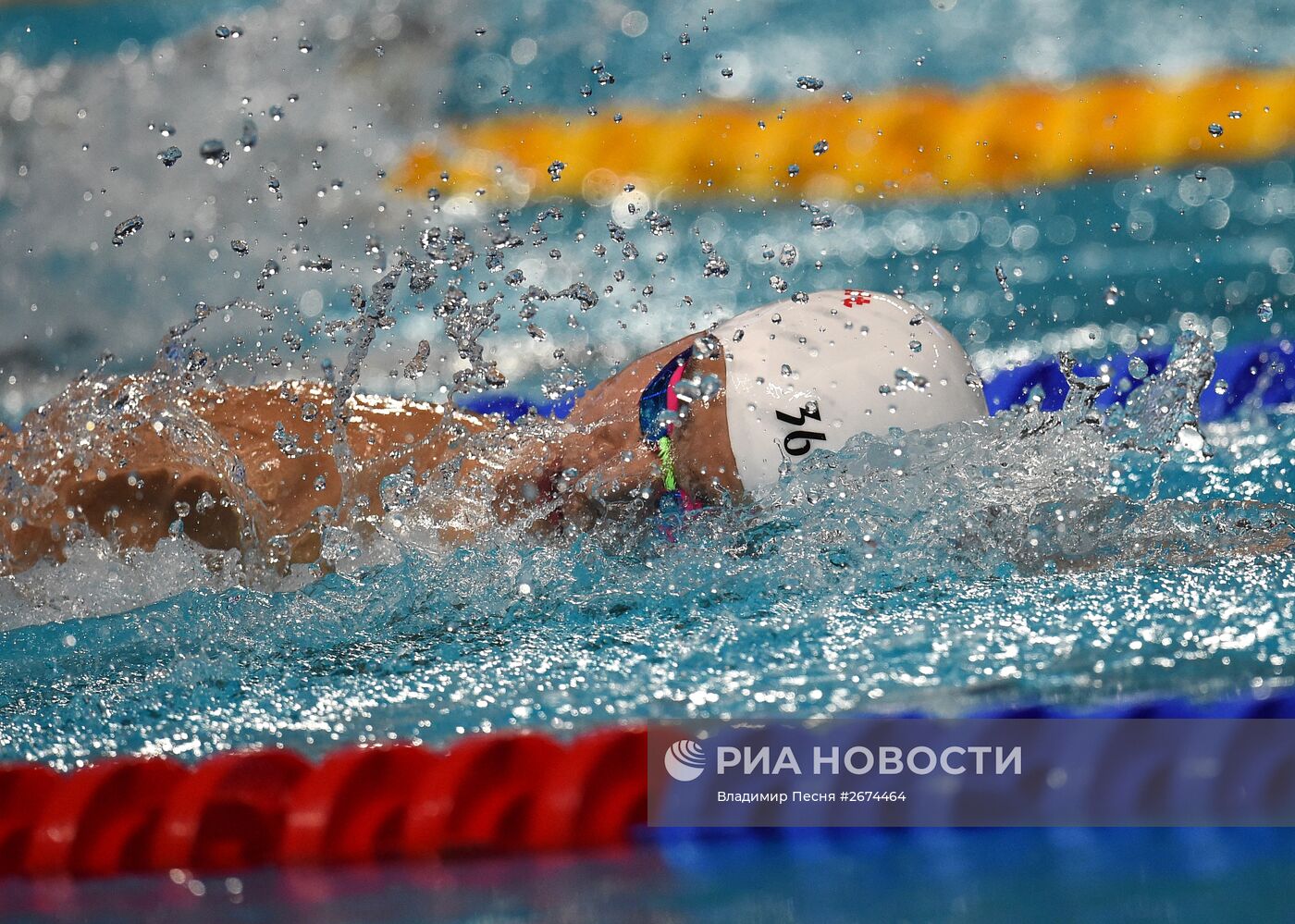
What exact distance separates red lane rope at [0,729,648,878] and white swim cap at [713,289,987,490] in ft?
1.63

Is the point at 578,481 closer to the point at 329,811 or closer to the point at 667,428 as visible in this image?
the point at 667,428

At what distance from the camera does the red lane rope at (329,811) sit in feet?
4.80

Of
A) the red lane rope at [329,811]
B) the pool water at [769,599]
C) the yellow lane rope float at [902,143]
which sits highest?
the yellow lane rope float at [902,143]

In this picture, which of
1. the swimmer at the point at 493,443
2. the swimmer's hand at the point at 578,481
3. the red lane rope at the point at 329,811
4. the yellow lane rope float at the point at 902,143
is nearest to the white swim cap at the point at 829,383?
the swimmer at the point at 493,443

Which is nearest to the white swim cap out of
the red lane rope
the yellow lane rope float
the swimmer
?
the swimmer

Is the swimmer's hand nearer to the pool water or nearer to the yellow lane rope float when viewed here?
the pool water

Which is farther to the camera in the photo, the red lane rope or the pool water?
the red lane rope

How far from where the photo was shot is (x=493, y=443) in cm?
205

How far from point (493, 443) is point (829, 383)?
50 centimetres

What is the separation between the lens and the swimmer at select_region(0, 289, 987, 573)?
1.88 metres

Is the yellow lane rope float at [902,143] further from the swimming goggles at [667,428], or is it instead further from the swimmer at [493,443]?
the swimming goggles at [667,428]

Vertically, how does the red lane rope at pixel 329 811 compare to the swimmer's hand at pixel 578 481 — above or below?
below

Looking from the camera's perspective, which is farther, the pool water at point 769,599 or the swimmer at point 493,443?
the swimmer at point 493,443

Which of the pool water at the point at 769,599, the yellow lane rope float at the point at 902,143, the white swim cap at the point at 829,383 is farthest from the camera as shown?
the yellow lane rope float at the point at 902,143
